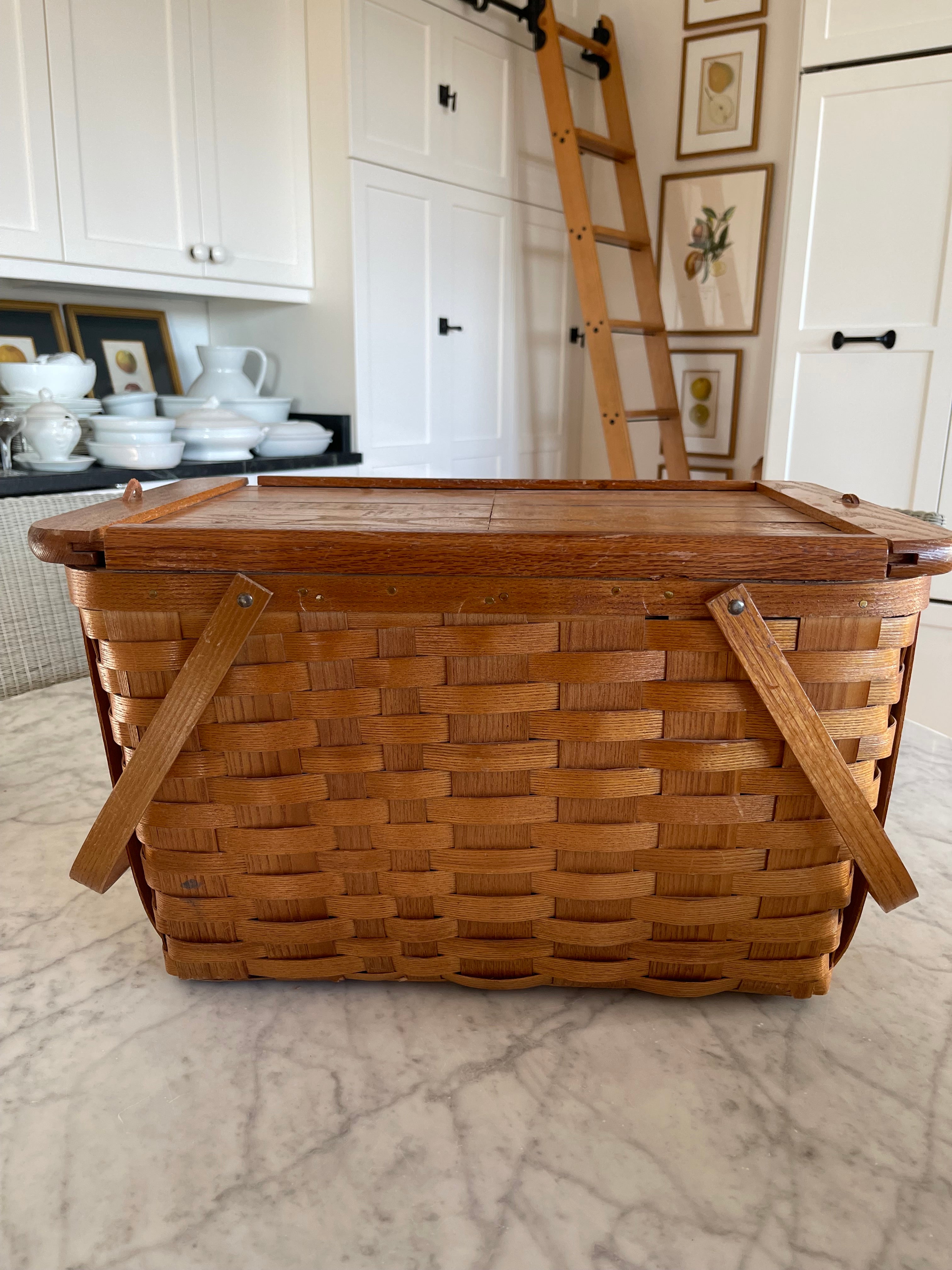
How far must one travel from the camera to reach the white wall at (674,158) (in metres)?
2.88

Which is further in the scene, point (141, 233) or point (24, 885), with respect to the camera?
point (141, 233)

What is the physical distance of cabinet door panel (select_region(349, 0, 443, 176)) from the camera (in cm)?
223

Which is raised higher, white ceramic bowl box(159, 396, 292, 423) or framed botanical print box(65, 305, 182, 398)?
framed botanical print box(65, 305, 182, 398)

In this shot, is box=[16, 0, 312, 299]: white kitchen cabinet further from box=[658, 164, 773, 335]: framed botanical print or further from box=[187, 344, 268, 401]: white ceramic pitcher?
box=[658, 164, 773, 335]: framed botanical print

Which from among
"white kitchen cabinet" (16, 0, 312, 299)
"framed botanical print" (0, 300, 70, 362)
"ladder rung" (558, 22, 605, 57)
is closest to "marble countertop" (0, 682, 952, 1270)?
"white kitchen cabinet" (16, 0, 312, 299)

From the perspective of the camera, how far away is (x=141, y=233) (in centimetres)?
201

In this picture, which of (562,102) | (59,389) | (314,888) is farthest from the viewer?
(562,102)

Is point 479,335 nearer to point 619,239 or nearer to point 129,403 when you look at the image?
point 619,239

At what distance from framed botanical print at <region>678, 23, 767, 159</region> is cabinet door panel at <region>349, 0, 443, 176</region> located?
1.03 metres

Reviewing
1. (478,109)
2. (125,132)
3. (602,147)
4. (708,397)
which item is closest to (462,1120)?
(125,132)

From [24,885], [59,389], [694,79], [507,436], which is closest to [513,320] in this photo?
[507,436]

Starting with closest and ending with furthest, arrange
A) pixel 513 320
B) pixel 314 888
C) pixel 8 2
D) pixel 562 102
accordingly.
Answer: pixel 314 888 < pixel 8 2 < pixel 562 102 < pixel 513 320

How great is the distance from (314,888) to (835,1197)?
269 mm

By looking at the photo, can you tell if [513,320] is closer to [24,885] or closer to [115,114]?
[115,114]
